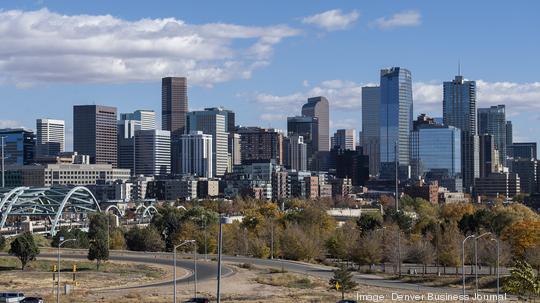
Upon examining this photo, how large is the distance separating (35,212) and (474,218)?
91.2 meters

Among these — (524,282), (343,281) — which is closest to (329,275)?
(343,281)

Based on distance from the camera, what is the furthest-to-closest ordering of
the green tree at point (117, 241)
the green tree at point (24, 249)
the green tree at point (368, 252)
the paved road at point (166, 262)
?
the green tree at point (117, 241)
the green tree at point (368, 252)
the green tree at point (24, 249)
the paved road at point (166, 262)

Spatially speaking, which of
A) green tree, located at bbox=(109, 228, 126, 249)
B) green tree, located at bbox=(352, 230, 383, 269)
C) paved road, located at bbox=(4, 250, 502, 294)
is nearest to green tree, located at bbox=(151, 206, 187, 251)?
green tree, located at bbox=(109, 228, 126, 249)

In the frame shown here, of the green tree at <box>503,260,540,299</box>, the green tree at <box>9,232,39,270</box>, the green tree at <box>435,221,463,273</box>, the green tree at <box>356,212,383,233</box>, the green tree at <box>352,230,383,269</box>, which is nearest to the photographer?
the green tree at <box>503,260,540,299</box>

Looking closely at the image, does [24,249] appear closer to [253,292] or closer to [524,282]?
[253,292]

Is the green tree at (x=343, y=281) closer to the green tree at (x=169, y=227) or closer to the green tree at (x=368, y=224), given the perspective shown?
the green tree at (x=368, y=224)

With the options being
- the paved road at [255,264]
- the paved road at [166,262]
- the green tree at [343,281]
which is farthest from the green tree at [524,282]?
the paved road at [166,262]

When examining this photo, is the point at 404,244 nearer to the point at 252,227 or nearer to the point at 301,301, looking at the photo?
the point at 252,227

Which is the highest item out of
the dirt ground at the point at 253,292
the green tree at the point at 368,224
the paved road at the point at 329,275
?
the green tree at the point at 368,224

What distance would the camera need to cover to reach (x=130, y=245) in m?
149

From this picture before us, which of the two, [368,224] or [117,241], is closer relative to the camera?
[368,224]

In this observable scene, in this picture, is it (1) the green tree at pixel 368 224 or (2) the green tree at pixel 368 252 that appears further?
(1) the green tree at pixel 368 224

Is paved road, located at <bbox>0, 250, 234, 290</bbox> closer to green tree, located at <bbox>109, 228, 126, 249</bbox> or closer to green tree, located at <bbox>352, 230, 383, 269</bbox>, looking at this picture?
green tree, located at <bbox>352, 230, 383, 269</bbox>

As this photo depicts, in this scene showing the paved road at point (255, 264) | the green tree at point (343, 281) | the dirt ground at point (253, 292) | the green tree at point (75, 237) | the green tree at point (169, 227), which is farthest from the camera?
the green tree at point (169, 227)
